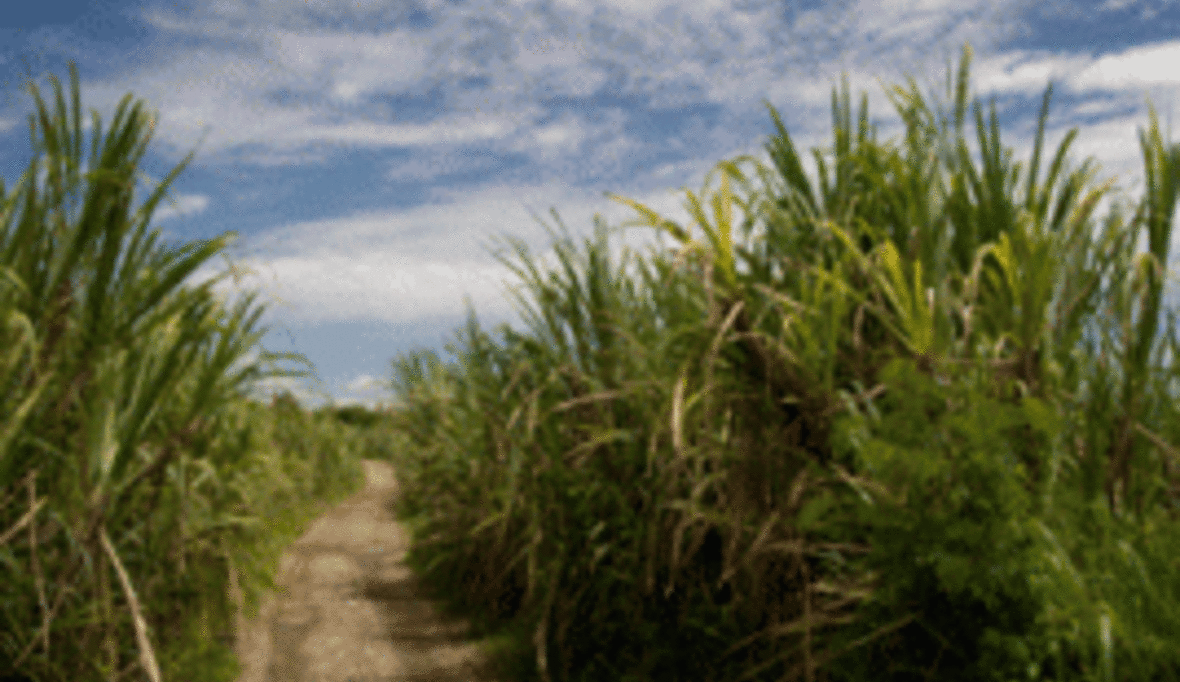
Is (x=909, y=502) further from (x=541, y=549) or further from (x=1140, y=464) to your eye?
(x=541, y=549)

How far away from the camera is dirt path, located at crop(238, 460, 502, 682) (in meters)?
4.77

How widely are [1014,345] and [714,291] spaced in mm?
919

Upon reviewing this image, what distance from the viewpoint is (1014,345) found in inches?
123

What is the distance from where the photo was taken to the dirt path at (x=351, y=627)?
477 centimetres

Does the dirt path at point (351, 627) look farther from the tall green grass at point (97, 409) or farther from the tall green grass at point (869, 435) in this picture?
the tall green grass at point (97, 409)

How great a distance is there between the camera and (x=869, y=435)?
9.16 feet

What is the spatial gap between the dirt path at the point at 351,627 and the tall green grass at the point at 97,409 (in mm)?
1203

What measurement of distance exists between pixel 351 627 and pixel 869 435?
3589 millimetres

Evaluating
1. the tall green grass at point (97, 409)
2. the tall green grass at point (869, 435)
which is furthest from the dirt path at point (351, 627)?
the tall green grass at point (97, 409)

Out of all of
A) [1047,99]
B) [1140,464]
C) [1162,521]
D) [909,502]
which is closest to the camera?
[909,502]

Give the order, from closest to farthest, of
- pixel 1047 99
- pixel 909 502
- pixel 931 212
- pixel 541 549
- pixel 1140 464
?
pixel 909 502 < pixel 1140 464 < pixel 931 212 < pixel 1047 99 < pixel 541 549

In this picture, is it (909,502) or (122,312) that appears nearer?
(909,502)

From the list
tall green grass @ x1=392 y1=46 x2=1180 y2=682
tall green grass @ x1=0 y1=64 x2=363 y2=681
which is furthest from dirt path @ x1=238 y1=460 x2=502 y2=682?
tall green grass @ x1=0 y1=64 x2=363 y2=681

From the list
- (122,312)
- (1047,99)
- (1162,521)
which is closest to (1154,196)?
(1047,99)
